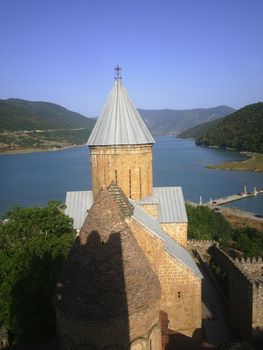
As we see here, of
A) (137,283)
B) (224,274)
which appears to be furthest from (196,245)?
(137,283)

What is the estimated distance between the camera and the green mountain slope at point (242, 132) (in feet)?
253

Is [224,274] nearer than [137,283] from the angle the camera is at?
No

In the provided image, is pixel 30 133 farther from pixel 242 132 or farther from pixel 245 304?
pixel 245 304

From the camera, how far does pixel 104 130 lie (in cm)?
1202

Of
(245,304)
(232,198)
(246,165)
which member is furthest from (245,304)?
(246,165)

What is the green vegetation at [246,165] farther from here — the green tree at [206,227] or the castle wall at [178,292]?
the castle wall at [178,292]

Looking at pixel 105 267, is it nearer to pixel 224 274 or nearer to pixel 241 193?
pixel 224 274

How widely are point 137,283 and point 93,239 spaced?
887mm

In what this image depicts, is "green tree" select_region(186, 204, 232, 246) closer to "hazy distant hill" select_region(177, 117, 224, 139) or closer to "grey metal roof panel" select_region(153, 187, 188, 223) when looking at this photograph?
"grey metal roof panel" select_region(153, 187, 188, 223)

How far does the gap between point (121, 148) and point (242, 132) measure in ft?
251

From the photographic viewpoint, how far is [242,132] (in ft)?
274

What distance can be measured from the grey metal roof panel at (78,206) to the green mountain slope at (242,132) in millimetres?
64989

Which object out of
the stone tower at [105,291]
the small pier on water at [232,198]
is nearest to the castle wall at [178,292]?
the stone tower at [105,291]

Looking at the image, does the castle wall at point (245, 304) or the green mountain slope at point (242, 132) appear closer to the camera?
the castle wall at point (245, 304)
